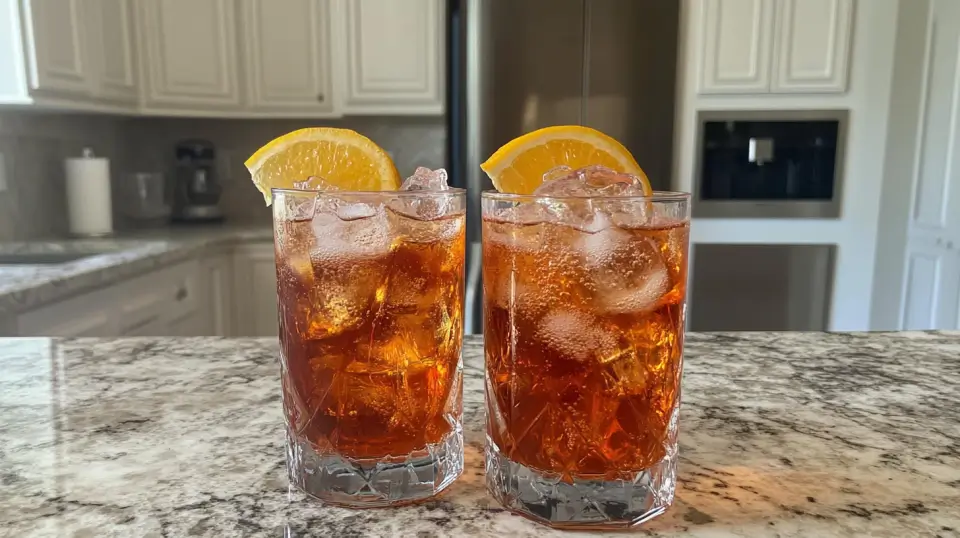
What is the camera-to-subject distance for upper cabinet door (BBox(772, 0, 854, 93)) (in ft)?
8.75

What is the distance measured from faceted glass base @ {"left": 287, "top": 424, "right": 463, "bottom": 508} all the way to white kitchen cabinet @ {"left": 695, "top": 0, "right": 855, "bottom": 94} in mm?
2543

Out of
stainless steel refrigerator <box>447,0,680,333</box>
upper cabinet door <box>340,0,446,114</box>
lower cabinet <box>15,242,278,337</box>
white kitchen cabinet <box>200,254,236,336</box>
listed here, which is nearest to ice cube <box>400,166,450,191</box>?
lower cabinet <box>15,242,278,337</box>

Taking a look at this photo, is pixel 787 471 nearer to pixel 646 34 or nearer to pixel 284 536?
pixel 284 536

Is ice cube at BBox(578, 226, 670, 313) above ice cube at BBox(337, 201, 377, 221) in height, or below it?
below

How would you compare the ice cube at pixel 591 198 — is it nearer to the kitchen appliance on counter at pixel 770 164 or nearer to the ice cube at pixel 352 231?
the ice cube at pixel 352 231

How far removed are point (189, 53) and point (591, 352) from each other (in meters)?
2.91

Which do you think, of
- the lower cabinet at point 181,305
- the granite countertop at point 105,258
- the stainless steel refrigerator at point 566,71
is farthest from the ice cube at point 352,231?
the stainless steel refrigerator at point 566,71

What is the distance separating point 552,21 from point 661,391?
7.61 ft

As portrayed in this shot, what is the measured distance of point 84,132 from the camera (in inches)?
112

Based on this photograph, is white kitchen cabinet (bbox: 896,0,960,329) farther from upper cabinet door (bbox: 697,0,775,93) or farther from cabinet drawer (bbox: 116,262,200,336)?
cabinet drawer (bbox: 116,262,200,336)

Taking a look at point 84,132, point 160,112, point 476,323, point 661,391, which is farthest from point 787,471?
point 84,132

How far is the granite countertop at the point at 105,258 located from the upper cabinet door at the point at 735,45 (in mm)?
1953

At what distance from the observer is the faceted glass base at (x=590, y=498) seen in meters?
0.48

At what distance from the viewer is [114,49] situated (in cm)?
257
